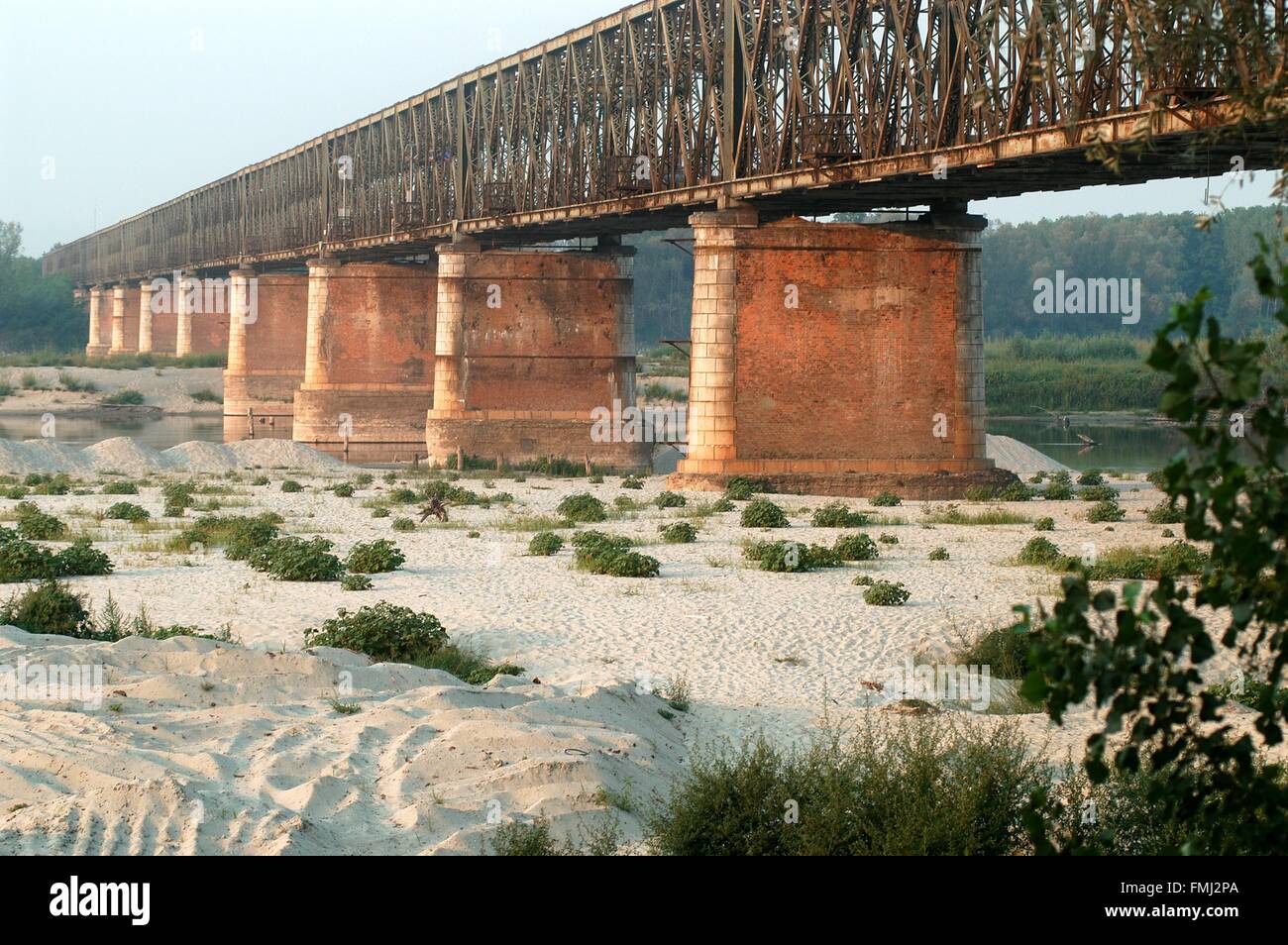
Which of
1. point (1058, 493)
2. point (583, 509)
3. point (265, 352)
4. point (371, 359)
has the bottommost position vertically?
point (583, 509)

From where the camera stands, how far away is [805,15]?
102ft

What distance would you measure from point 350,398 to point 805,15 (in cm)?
3096

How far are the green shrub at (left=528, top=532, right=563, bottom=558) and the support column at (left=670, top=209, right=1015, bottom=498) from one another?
8.02 meters

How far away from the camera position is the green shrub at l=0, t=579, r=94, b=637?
15.2 meters

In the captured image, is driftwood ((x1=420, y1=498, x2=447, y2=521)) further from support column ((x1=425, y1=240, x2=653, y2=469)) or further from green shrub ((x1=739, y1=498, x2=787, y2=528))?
support column ((x1=425, y1=240, x2=653, y2=469))

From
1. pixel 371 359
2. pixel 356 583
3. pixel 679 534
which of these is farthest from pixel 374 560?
pixel 371 359

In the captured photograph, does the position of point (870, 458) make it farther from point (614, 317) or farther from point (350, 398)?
point (350, 398)

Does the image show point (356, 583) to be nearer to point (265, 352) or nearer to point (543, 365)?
point (543, 365)

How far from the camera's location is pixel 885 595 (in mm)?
18625

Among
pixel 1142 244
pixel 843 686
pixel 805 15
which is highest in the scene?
pixel 1142 244

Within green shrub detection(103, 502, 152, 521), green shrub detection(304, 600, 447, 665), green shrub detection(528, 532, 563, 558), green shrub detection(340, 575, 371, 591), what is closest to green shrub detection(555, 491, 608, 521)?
green shrub detection(528, 532, 563, 558)

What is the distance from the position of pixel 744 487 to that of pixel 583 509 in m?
3.53
